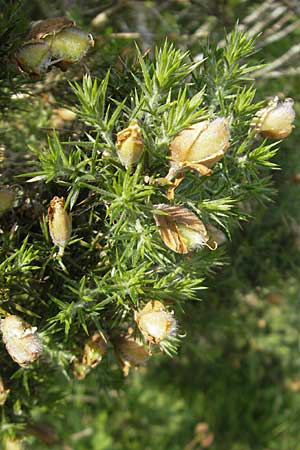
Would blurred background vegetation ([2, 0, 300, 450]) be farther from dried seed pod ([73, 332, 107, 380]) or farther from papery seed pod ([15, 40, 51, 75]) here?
dried seed pod ([73, 332, 107, 380])

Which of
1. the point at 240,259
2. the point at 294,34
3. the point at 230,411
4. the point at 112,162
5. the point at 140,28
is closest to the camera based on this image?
the point at 112,162

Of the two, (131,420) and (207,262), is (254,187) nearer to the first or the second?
(207,262)

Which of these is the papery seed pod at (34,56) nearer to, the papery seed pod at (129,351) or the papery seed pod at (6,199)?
the papery seed pod at (6,199)

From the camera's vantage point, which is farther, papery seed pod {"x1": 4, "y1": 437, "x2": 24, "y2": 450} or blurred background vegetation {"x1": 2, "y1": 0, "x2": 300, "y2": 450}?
blurred background vegetation {"x1": 2, "y1": 0, "x2": 300, "y2": 450}

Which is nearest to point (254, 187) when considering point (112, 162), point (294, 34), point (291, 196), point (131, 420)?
point (112, 162)

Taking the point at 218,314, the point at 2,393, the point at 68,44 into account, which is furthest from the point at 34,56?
the point at 218,314

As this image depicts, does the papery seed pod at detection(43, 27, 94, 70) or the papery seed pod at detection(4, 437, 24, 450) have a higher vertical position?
the papery seed pod at detection(43, 27, 94, 70)

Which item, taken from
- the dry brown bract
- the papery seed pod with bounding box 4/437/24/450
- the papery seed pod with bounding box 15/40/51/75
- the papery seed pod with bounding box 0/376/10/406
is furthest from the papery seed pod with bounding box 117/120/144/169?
the papery seed pod with bounding box 4/437/24/450
